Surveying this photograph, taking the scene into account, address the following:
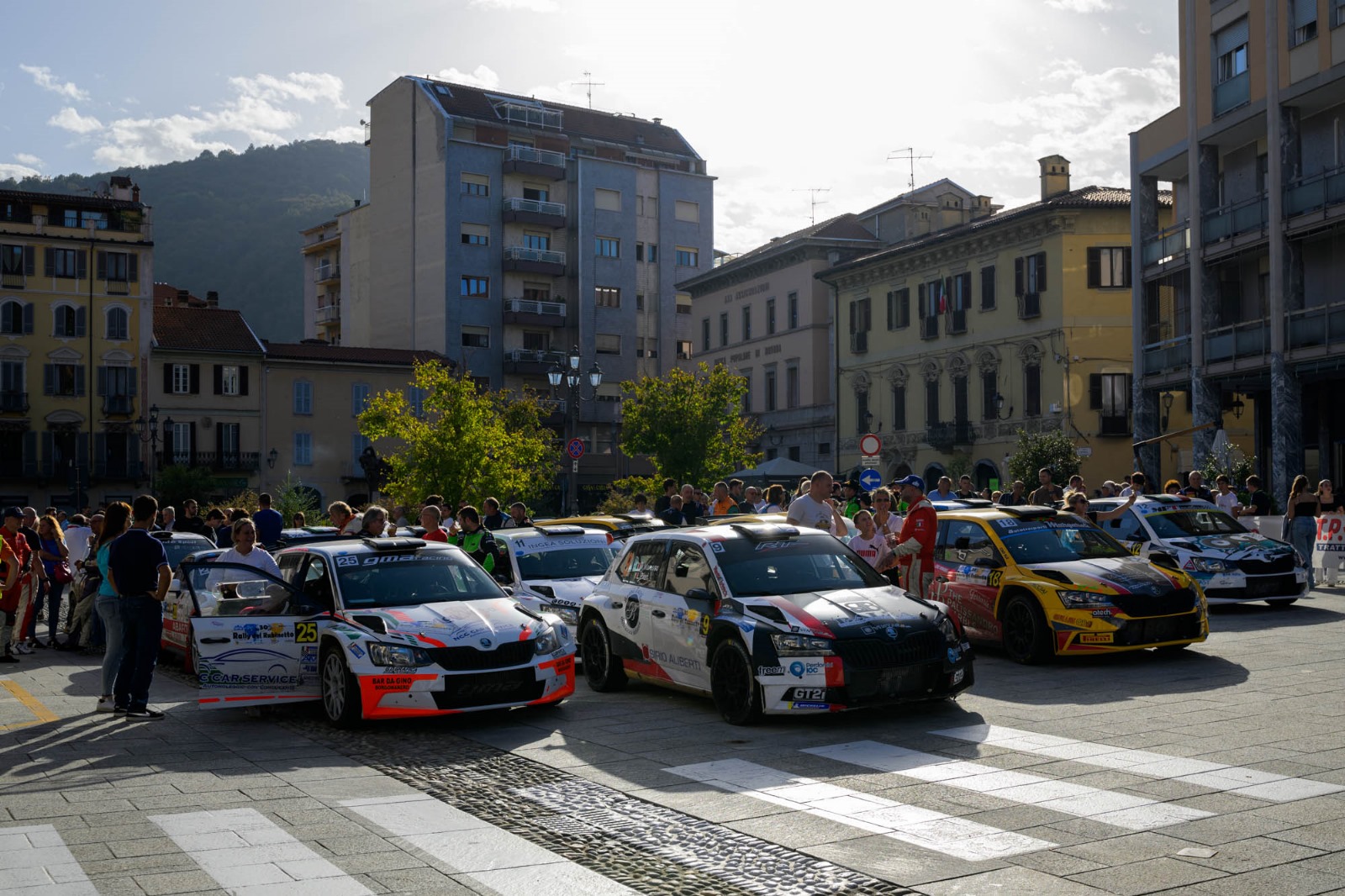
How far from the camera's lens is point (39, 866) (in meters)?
6.80

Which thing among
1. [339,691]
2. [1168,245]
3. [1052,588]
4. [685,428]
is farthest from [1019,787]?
[685,428]

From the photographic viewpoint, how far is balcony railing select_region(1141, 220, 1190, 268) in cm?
3884

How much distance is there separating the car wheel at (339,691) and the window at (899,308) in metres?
47.2

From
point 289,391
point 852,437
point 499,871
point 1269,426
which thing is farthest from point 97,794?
point 289,391

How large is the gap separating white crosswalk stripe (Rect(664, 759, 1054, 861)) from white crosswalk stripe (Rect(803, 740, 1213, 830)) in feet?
1.91

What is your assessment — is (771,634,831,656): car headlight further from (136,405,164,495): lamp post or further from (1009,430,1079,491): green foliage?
(136,405,164,495): lamp post

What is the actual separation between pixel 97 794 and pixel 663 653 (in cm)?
482

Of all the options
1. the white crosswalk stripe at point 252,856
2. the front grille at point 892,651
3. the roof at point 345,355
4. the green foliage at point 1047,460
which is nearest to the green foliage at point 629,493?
the green foliage at point 1047,460

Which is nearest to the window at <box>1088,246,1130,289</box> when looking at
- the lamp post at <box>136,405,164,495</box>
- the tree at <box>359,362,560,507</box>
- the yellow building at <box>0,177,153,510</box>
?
the tree at <box>359,362,560,507</box>

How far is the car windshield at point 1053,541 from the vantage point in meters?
14.4

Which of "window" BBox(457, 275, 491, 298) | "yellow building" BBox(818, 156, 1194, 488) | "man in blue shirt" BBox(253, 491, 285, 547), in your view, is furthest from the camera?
"window" BBox(457, 275, 491, 298)

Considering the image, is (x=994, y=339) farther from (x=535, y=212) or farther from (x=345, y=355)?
(x=345, y=355)

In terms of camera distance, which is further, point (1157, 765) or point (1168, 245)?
point (1168, 245)

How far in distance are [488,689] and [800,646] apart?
8.11ft
